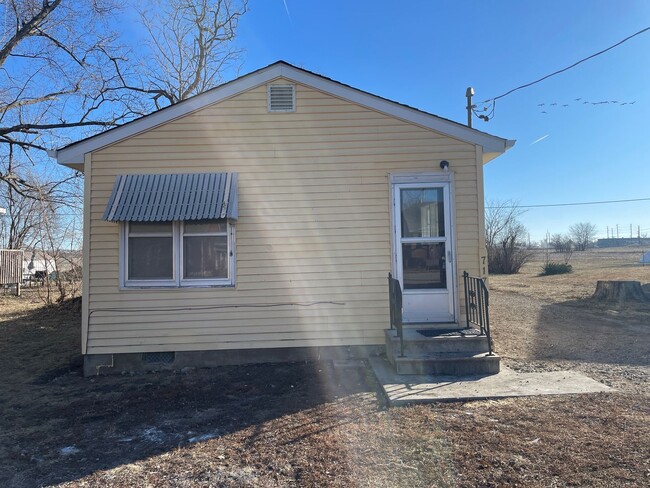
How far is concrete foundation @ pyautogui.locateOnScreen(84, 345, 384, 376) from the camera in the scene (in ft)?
19.4

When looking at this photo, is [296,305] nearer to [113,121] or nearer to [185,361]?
[185,361]

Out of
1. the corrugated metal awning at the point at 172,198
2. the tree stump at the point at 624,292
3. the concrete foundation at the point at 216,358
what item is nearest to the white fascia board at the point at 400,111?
the corrugated metal awning at the point at 172,198

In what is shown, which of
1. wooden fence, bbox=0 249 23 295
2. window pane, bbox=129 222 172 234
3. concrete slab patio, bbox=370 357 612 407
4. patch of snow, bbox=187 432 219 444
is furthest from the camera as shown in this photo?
wooden fence, bbox=0 249 23 295

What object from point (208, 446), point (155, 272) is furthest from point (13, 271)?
point (208, 446)

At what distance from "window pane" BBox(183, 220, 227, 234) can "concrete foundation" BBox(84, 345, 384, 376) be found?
5.62 ft

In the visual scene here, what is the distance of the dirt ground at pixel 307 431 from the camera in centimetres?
292

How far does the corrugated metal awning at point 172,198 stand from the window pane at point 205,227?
0.38 meters

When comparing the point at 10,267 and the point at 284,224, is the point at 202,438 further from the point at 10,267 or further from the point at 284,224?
the point at 10,267

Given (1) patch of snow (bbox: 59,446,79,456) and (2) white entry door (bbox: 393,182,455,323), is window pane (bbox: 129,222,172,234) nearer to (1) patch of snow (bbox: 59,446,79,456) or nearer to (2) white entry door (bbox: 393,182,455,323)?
(1) patch of snow (bbox: 59,446,79,456)

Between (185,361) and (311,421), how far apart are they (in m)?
2.77

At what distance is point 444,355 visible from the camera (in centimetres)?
504

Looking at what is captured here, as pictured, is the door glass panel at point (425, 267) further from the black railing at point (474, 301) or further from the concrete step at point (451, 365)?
the concrete step at point (451, 365)

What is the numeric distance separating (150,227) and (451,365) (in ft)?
14.6

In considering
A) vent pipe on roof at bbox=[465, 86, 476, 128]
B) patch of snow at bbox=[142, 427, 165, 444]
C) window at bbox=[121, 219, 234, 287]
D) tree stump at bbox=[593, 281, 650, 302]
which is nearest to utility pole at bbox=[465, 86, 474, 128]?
vent pipe on roof at bbox=[465, 86, 476, 128]
